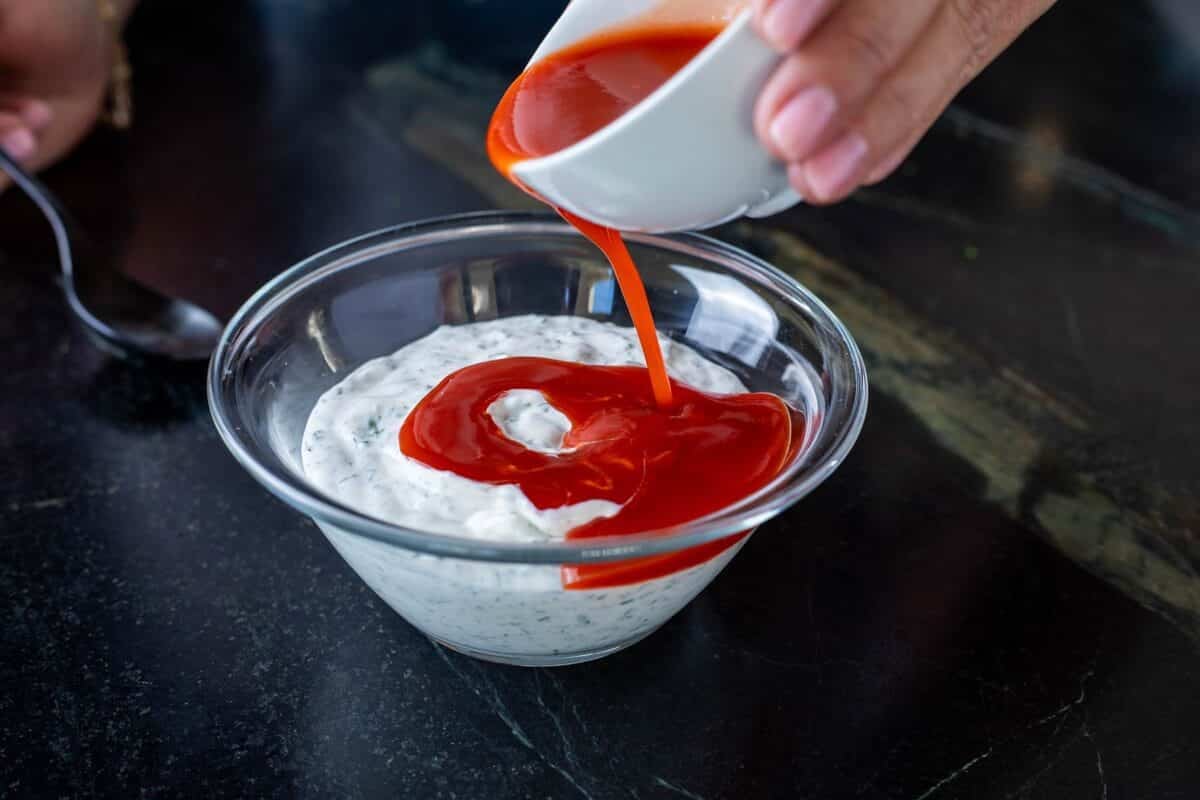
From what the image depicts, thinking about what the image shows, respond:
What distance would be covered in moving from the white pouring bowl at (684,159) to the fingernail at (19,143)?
133 centimetres

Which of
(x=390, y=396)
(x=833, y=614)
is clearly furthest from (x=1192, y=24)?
Result: (x=390, y=396)

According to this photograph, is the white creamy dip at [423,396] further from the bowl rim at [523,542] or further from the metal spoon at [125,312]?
the metal spoon at [125,312]

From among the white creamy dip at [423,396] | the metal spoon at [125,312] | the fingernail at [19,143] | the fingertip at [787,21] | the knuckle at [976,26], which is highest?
the fingertip at [787,21]

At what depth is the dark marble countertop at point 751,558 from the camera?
3.63ft

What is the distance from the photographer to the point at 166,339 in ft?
5.35

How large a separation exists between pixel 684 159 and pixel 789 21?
0.45ft

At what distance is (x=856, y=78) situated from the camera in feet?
3.20

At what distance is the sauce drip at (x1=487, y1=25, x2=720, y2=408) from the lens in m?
1.09

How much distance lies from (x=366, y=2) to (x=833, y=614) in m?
2.35

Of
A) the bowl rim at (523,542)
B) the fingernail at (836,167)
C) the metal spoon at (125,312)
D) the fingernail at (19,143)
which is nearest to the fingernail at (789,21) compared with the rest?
the fingernail at (836,167)

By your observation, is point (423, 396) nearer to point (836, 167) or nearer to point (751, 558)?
point (751, 558)

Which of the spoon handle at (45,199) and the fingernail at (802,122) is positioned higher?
the fingernail at (802,122)

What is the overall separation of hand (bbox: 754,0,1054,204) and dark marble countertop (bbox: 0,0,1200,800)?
514 mm

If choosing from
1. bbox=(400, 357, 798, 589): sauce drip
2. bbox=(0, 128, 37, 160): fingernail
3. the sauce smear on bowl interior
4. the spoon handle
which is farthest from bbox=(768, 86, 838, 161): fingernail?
bbox=(0, 128, 37, 160): fingernail
